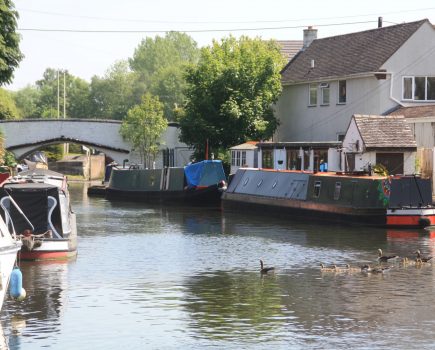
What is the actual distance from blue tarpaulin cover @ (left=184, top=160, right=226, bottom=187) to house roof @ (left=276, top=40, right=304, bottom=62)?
109ft

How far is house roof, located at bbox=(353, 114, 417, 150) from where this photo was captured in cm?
5122

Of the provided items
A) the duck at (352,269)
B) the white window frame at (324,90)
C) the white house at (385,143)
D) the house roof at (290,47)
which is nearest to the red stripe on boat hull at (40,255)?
the duck at (352,269)

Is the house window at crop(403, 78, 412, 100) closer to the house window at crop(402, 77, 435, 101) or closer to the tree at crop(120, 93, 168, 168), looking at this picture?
the house window at crop(402, 77, 435, 101)


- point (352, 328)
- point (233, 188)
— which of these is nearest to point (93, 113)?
point (233, 188)

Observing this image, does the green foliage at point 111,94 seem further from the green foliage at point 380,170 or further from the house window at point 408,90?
the green foliage at point 380,170

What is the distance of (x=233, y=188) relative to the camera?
6216 cm

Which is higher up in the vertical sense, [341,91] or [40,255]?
[341,91]

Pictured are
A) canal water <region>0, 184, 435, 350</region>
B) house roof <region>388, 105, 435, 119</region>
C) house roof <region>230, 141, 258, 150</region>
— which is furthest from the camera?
house roof <region>230, 141, 258, 150</region>

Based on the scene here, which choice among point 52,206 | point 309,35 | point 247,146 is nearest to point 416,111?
point 247,146

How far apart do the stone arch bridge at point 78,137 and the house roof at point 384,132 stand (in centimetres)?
4011

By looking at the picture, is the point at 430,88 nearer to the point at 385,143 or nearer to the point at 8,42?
the point at 385,143

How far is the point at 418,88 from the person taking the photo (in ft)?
210

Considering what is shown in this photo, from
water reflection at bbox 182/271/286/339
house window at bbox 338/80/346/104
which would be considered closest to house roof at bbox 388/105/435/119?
house window at bbox 338/80/346/104

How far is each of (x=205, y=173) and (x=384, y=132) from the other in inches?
727
